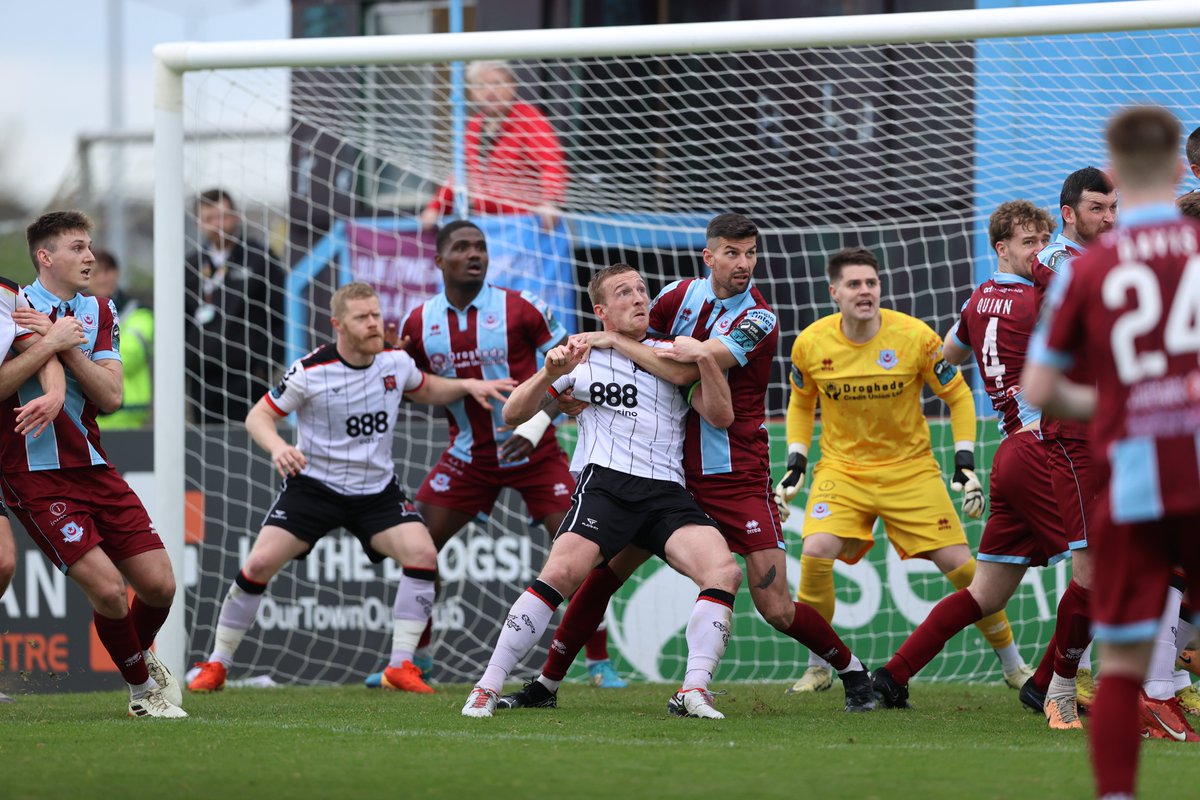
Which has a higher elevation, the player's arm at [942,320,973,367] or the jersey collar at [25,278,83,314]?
the jersey collar at [25,278,83,314]

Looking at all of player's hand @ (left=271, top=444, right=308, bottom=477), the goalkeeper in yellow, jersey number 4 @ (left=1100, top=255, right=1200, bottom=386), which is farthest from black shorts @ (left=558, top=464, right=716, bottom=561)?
jersey number 4 @ (left=1100, top=255, right=1200, bottom=386)

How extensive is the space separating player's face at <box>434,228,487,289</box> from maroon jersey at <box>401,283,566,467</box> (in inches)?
5.9

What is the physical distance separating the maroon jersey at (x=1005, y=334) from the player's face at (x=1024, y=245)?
5 centimetres

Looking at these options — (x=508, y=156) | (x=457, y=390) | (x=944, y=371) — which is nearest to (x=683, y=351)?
(x=944, y=371)

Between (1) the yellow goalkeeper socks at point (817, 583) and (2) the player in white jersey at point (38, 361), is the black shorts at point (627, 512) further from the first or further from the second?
(2) the player in white jersey at point (38, 361)

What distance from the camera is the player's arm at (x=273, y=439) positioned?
23.8 feet

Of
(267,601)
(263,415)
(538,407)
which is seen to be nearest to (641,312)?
(538,407)

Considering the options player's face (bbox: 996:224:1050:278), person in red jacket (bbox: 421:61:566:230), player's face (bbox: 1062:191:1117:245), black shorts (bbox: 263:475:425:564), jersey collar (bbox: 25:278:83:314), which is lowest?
black shorts (bbox: 263:475:425:564)

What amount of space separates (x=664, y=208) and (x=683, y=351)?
4.92m

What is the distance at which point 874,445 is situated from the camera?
25.9 ft

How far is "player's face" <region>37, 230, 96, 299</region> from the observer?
21.2 ft

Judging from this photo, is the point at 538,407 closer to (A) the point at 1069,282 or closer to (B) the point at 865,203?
(A) the point at 1069,282

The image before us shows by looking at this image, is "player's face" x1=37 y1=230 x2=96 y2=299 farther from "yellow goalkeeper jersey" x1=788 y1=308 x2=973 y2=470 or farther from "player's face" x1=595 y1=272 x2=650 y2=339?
"yellow goalkeeper jersey" x1=788 y1=308 x2=973 y2=470

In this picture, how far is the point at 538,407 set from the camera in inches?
258
